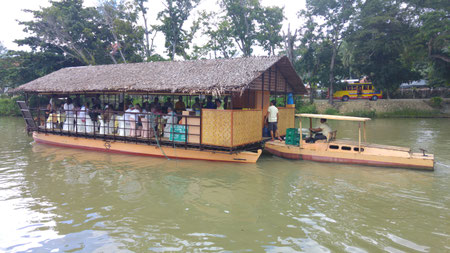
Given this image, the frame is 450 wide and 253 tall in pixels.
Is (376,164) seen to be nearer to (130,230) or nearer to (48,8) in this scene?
(130,230)

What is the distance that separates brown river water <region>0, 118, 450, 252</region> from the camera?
5.05 metres

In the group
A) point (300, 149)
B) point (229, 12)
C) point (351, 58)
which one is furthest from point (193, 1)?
point (300, 149)

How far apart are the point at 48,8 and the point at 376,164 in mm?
30457

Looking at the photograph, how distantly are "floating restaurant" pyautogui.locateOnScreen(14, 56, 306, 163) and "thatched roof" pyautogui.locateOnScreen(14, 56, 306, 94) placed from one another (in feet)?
0.12

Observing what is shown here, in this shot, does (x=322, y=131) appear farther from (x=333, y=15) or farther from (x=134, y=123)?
(x=333, y=15)

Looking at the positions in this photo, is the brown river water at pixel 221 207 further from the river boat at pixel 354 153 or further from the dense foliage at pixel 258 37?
the dense foliage at pixel 258 37

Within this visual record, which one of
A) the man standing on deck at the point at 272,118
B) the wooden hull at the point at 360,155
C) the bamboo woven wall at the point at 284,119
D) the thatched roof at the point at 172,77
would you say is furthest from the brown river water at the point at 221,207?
the thatched roof at the point at 172,77

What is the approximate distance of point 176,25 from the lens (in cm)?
3053

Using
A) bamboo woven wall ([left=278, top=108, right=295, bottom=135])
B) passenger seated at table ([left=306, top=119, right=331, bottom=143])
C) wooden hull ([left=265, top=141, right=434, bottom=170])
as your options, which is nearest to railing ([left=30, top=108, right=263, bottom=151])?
wooden hull ([left=265, top=141, right=434, bottom=170])

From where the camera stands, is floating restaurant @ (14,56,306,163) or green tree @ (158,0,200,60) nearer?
floating restaurant @ (14,56,306,163)

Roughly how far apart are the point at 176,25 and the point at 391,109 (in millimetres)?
23414

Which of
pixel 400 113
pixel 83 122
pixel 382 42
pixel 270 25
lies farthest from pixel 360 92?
pixel 83 122

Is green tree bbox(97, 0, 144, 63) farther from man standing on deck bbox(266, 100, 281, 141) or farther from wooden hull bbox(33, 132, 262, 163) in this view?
man standing on deck bbox(266, 100, 281, 141)

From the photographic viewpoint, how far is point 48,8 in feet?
88.9
